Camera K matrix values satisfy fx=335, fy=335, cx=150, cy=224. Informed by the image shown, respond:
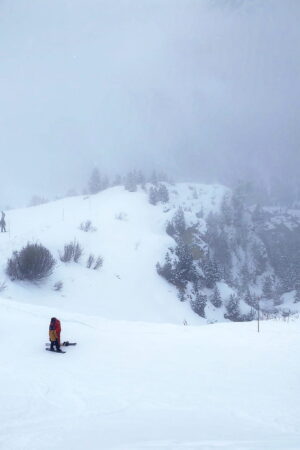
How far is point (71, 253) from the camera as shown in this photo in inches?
1214

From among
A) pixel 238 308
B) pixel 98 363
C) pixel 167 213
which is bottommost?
pixel 238 308

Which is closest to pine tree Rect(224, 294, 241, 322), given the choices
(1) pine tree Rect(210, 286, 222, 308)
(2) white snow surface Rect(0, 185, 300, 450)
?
(1) pine tree Rect(210, 286, 222, 308)

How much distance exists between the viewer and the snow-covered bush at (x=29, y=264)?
23.9m

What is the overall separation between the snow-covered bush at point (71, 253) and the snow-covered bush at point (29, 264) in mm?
4714

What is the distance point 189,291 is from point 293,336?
2593 cm

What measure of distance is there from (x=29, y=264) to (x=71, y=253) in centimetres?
682

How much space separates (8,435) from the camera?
4.91 metres

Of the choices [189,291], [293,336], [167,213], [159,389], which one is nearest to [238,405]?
[159,389]

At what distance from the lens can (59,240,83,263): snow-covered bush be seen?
30375mm

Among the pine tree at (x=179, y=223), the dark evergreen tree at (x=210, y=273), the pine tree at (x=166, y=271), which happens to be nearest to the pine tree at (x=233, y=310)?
the dark evergreen tree at (x=210, y=273)

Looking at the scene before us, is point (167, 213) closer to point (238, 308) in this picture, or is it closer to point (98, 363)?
point (238, 308)

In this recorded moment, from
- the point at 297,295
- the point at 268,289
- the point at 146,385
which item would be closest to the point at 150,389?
the point at 146,385

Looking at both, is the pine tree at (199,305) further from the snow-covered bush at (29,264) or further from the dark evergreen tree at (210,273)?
the snow-covered bush at (29,264)

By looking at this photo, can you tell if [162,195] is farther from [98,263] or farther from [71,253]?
[71,253]
